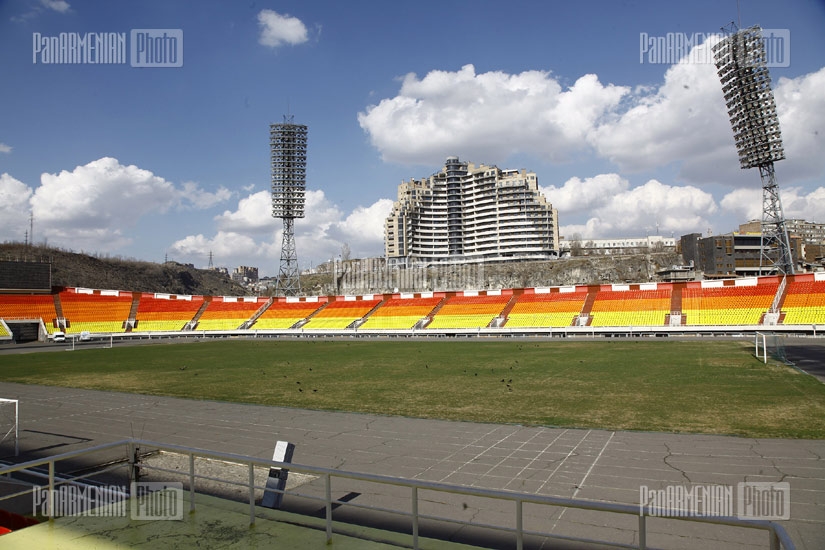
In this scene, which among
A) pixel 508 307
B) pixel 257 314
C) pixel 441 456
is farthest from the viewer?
pixel 257 314

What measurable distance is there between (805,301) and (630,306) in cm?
1373

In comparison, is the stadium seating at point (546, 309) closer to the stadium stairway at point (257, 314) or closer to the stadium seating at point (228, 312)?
the stadium stairway at point (257, 314)

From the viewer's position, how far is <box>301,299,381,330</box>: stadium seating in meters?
60.6

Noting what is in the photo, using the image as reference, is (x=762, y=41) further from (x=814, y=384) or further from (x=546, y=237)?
(x=546, y=237)

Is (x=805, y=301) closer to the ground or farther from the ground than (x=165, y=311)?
farther from the ground

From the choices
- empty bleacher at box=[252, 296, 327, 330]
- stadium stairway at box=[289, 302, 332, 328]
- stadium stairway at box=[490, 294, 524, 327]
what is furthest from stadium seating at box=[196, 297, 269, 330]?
stadium stairway at box=[490, 294, 524, 327]

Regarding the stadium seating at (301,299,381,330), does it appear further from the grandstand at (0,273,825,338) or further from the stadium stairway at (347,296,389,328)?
the stadium stairway at (347,296,389,328)

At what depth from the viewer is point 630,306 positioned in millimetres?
50406

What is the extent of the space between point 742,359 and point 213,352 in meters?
34.4

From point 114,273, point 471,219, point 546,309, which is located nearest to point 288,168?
point 546,309

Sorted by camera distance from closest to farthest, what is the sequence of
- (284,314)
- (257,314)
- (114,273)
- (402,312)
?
(402,312) → (284,314) → (257,314) → (114,273)

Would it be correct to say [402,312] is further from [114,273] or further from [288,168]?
[114,273]

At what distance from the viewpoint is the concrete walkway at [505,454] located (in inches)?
256

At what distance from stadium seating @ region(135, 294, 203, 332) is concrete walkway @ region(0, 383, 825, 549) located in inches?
2057
